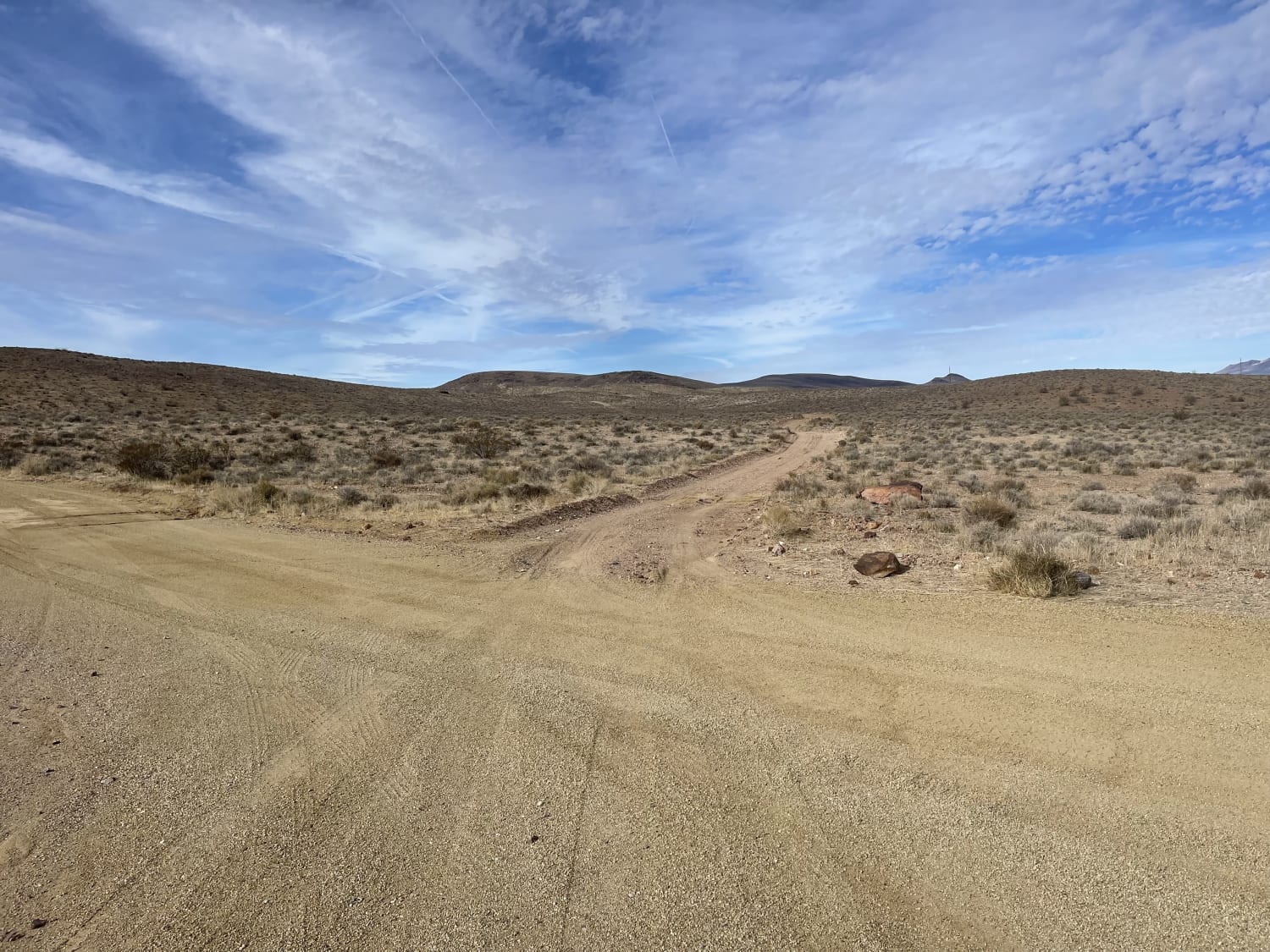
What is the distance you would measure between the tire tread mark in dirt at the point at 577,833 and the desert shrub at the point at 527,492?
1103 centimetres

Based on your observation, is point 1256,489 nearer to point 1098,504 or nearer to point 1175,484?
point 1175,484

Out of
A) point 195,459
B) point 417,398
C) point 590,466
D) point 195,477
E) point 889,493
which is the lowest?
point 889,493

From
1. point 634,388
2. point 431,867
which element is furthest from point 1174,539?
point 634,388

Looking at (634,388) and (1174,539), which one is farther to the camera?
(634,388)

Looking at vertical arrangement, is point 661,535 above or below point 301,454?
below

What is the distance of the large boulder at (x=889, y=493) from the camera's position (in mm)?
14945

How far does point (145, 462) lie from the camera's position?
19906 millimetres

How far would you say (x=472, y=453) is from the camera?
2769 cm

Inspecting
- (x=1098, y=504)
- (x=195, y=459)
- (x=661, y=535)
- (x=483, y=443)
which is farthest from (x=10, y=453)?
(x=1098, y=504)

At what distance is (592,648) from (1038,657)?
159 inches

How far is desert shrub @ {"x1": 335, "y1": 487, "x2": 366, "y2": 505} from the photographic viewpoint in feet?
49.7

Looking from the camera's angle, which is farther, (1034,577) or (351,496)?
(351,496)

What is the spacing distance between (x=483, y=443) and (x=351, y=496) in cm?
1488

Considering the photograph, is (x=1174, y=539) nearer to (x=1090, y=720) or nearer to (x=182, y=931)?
(x=1090, y=720)
